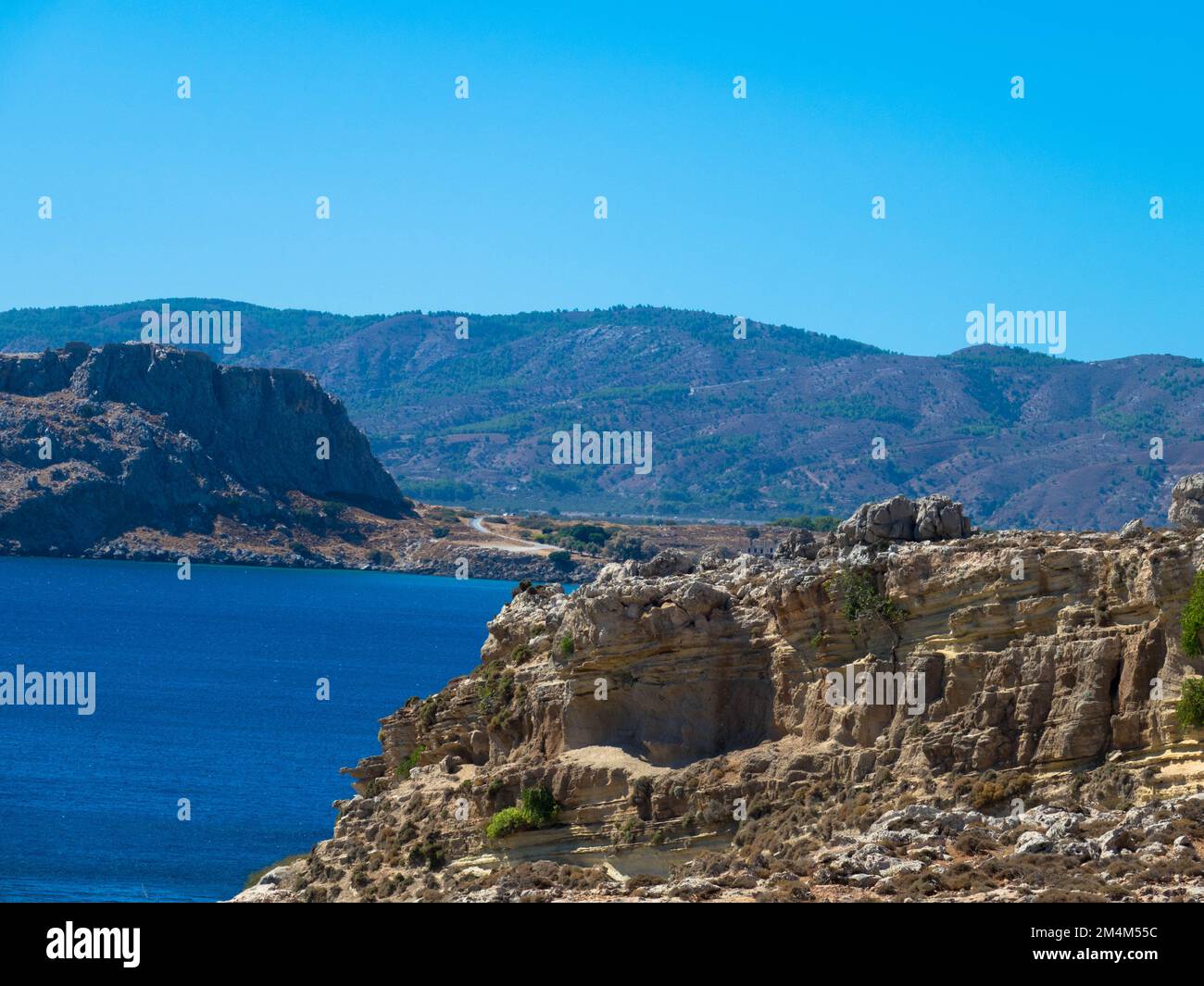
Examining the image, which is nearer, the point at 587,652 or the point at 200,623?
the point at 587,652

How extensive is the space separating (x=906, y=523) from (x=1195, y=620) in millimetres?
8866

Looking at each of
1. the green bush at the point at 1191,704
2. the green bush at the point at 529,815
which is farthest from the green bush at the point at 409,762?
the green bush at the point at 1191,704

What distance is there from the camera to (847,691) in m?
34.7

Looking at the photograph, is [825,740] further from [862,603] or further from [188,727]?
[188,727]

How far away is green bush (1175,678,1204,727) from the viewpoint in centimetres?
2900

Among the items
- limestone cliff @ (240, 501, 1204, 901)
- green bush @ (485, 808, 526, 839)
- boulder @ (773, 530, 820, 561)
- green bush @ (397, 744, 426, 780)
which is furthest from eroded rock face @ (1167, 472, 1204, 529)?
green bush @ (397, 744, 426, 780)

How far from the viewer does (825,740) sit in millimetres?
35094

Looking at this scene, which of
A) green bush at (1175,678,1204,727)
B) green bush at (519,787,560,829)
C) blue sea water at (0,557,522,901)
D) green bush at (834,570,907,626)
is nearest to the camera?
green bush at (1175,678,1204,727)

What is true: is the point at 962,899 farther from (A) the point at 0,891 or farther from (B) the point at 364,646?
(B) the point at 364,646

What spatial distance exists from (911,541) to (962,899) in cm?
1337

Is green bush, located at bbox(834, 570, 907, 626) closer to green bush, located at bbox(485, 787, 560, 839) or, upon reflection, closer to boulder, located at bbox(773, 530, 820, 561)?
boulder, located at bbox(773, 530, 820, 561)

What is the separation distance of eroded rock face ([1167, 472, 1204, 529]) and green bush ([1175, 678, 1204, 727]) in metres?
5.98

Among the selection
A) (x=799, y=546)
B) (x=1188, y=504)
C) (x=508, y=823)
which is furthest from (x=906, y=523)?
(x=508, y=823)
